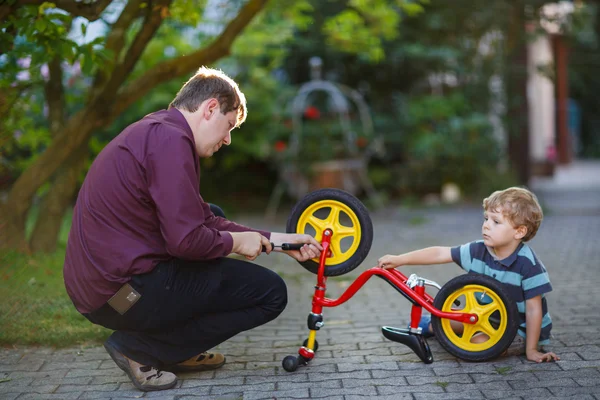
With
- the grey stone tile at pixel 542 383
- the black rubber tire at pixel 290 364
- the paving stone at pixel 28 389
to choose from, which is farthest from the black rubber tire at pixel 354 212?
the paving stone at pixel 28 389

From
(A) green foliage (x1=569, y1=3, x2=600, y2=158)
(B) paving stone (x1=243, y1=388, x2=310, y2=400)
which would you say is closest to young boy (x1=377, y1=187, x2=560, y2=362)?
(B) paving stone (x1=243, y1=388, x2=310, y2=400)

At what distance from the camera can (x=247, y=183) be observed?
12555mm

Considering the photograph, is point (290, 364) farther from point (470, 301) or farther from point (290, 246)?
point (470, 301)

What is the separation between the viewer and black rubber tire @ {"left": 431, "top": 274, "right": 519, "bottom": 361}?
370 cm

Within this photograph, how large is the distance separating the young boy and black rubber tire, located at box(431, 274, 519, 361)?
17 cm

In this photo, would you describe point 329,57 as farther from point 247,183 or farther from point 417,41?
point 247,183

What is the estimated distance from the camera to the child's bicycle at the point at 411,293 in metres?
3.77

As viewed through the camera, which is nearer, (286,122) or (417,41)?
(286,122)

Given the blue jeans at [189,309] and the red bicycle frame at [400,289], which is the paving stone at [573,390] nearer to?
the red bicycle frame at [400,289]

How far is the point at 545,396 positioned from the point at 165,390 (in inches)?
67.7

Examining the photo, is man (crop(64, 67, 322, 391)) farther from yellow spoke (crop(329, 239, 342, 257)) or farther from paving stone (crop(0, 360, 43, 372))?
paving stone (crop(0, 360, 43, 372))

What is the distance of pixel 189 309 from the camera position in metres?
3.54

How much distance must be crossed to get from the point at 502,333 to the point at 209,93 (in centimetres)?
182

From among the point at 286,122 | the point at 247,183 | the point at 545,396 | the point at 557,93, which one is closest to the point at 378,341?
the point at 545,396
